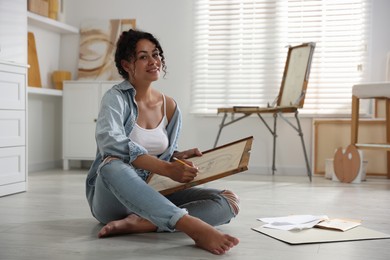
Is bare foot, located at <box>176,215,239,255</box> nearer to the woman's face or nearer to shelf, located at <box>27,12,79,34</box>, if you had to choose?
the woman's face

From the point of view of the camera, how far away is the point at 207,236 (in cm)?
164

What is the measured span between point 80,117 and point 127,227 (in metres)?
2.85

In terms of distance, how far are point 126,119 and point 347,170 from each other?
8.12 ft

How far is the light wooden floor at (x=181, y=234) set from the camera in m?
1.66

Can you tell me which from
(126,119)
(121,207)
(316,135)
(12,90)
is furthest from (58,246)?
(316,135)

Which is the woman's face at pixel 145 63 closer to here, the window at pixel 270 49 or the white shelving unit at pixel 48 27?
the white shelving unit at pixel 48 27

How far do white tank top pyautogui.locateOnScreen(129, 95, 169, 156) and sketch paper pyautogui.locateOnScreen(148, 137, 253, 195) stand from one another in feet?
0.35

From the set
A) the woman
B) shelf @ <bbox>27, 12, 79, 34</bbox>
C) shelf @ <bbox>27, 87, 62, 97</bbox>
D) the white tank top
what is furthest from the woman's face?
shelf @ <bbox>27, 12, 79, 34</bbox>

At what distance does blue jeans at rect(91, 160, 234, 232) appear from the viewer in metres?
1.65

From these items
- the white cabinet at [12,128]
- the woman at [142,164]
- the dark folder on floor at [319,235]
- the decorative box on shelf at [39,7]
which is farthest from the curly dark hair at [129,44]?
the decorative box on shelf at [39,7]

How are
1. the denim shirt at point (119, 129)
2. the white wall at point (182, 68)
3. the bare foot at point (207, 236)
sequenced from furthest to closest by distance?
the white wall at point (182, 68) → the denim shirt at point (119, 129) → the bare foot at point (207, 236)

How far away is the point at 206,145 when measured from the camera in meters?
4.67

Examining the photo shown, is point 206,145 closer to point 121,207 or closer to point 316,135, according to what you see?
point 316,135

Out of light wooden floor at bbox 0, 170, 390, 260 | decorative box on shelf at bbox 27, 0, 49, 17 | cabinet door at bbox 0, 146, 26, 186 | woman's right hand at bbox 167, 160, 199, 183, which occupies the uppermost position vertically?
decorative box on shelf at bbox 27, 0, 49, 17
